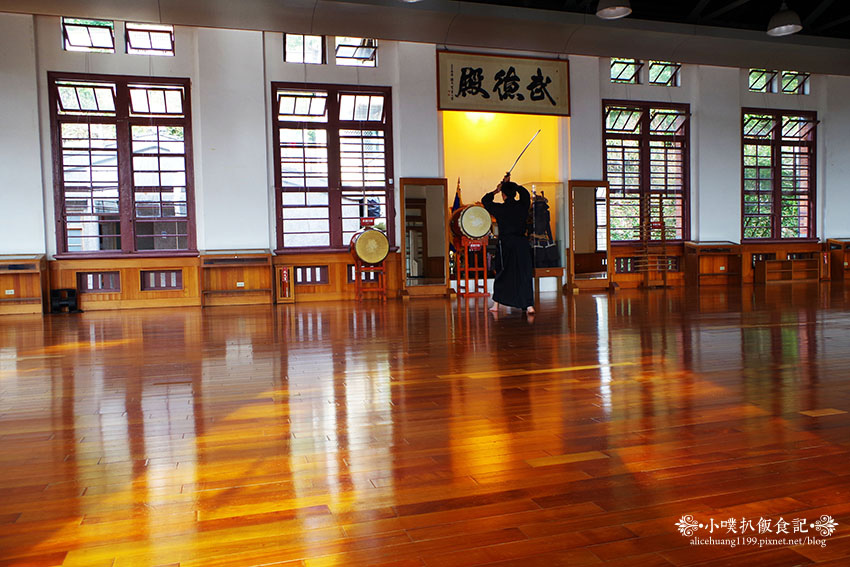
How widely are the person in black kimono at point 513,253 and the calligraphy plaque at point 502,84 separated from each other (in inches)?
135

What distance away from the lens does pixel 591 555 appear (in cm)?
133

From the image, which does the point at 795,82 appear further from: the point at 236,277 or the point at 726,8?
the point at 236,277

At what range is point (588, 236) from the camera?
10.2m

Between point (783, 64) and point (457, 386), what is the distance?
31.0ft

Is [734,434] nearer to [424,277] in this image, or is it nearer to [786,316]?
[786,316]

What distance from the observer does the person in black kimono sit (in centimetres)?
645

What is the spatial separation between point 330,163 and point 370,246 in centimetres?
157

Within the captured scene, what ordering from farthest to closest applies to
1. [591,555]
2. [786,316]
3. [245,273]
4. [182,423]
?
[245,273] < [786,316] < [182,423] < [591,555]

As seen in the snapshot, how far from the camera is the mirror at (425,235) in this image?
9328 mm

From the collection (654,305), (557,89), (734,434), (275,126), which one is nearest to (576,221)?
(557,89)

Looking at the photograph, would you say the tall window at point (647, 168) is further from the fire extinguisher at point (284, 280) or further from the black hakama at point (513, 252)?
the fire extinguisher at point (284, 280)

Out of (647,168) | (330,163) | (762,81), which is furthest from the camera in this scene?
(762,81)

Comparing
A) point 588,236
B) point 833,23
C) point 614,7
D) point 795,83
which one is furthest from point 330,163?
point 795,83

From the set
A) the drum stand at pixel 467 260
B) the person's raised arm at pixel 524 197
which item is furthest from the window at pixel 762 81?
the person's raised arm at pixel 524 197
